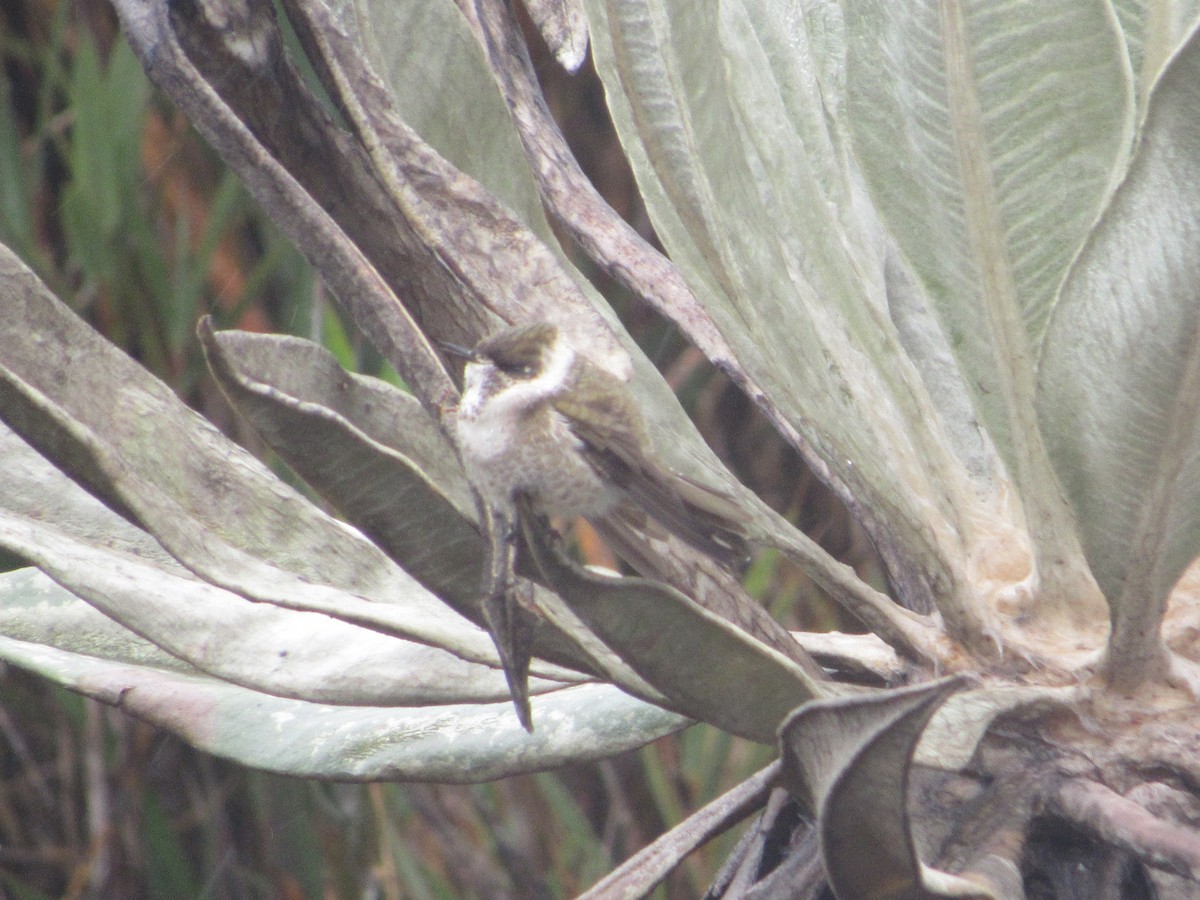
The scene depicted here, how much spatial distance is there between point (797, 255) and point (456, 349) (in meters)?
0.44

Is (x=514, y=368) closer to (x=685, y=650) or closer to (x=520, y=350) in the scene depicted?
(x=520, y=350)

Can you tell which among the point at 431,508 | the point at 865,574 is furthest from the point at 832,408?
the point at 865,574

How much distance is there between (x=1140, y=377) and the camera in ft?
2.72

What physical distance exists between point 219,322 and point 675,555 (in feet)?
5.90

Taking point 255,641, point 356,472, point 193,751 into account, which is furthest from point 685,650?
point 193,751

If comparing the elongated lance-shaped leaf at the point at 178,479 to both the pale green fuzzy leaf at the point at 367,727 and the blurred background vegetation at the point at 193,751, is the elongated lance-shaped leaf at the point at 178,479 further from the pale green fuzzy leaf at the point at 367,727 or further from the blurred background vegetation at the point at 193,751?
the blurred background vegetation at the point at 193,751

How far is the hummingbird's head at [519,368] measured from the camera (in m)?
1.16

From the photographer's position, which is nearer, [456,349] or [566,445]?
[456,349]

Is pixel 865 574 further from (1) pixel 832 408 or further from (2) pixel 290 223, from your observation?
(2) pixel 290 223

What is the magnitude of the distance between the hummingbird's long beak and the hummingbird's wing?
0.17 meters

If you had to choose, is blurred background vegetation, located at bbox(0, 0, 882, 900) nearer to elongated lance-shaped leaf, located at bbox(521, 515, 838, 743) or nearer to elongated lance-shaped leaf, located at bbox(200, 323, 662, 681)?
elongated lance-shaped leaf, located at bbox(200, 323, 662, 681)

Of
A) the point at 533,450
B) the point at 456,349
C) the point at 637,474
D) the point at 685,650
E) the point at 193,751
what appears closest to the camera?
the point at 685,650

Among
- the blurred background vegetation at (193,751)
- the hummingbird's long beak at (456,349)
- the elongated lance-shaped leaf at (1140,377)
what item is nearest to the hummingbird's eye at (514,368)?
the hummingbird's long beak at (456,349)

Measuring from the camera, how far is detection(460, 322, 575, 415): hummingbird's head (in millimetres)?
1160
